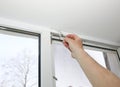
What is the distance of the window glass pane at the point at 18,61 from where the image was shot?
1.37 metres

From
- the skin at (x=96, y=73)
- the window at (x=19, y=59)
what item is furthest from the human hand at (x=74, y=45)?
the window at (x=19, y=59)

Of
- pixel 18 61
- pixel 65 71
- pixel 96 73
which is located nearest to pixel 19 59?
pixel 18 61

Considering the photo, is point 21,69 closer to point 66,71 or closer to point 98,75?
point 66,71

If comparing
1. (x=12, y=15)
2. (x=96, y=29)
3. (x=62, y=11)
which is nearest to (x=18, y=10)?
(x=12, y=15)

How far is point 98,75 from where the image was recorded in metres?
0.56

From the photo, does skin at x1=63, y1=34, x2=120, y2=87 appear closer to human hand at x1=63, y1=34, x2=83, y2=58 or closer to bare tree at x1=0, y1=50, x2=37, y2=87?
human hand at x1=63, y1=34, x2=83, y2=58

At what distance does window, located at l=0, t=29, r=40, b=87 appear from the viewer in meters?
1.38

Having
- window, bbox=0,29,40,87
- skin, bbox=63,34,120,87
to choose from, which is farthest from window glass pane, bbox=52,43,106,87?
skin, bbox=63,34,120,87

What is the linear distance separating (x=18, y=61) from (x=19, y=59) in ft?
0.07

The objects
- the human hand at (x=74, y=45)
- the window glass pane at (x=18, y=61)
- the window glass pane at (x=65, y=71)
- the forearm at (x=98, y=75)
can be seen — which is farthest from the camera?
the window glass pane at (x=65, y=71)

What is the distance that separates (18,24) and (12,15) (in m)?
0.12

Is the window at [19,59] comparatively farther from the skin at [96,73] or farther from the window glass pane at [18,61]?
the skin at [96,73]

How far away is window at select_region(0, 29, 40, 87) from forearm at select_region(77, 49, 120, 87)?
90cm

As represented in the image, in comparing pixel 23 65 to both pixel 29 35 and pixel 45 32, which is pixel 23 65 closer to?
pixel 29 35
